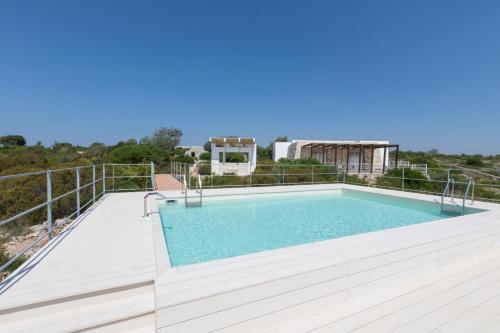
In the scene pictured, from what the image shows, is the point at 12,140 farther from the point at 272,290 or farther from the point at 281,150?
the point at 272,290

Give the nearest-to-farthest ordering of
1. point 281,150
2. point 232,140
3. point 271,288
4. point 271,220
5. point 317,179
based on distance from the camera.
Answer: point 271,288 < point 271,220 < point 317,179 < point 232,140 < point 281,150

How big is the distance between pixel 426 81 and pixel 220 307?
16.1 meters

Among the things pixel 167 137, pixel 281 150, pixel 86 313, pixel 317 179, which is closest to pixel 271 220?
pixel 86 313

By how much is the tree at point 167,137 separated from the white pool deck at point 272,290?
36.7 metres

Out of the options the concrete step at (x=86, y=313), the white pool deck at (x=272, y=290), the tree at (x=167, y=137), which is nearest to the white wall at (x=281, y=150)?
the white pool deck at (x=272, y=290)

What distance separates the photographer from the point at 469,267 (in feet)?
8.63

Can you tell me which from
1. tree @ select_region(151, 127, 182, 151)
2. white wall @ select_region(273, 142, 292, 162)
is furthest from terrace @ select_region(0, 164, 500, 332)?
tree @ select_region(151, 127, 182, 151)

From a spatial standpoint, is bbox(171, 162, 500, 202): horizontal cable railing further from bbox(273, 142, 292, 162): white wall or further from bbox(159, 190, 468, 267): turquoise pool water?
bbox(273, 142, 292, 162): white wall

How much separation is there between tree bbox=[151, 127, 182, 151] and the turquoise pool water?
33.2 meters

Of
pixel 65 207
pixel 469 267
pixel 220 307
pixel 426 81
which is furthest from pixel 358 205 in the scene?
pixel 426 81

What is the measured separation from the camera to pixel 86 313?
5.67 ft

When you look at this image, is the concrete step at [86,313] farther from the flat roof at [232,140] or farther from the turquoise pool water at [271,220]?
the flat roof at [232,140]

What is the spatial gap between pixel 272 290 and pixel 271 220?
359 centimetres

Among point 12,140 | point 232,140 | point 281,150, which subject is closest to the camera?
point 232,140
